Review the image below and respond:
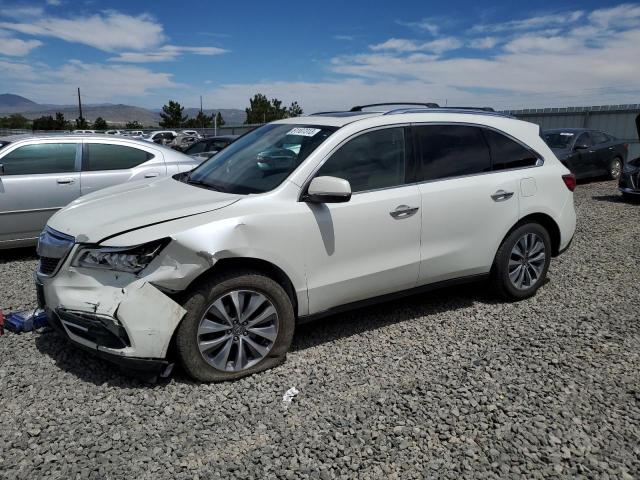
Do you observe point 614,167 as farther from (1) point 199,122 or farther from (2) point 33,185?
(1) point 199,122

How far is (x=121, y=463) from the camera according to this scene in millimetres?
2627

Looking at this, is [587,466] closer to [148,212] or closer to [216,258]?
[216,258]

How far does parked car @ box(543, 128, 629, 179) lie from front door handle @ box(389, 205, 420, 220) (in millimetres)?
10973

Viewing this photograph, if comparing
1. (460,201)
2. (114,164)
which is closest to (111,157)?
(114,164)

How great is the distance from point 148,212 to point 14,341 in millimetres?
1717

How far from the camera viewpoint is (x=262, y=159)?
401 cm

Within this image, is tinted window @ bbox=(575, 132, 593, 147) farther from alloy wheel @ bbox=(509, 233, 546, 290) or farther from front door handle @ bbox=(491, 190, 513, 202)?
front door handle @ bbox=(491, 190, 513, 202)

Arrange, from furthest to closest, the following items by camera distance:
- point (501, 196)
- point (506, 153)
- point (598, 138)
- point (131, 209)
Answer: point (598, 138), point (506, 153), point (501, 196), point (131, 209)

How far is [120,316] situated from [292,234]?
1.20 m

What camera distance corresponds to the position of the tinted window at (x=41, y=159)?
6.18 m

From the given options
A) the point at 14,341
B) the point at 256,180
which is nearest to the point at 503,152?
the point at 256,180

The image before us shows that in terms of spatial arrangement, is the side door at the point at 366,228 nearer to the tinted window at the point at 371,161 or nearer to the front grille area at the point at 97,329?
the tinted window at the point at 371,161

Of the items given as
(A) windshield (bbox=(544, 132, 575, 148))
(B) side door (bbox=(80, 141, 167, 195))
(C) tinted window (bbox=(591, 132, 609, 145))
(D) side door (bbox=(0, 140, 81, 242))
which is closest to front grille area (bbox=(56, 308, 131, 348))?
(D) side door (bbox=(0, 140, 81, 242))

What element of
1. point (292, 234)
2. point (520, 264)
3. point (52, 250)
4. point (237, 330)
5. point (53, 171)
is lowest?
point (237, 330)
